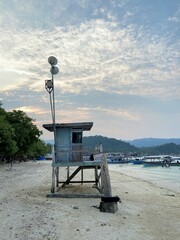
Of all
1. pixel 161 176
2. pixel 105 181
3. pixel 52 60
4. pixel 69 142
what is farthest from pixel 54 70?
pixel 161 176

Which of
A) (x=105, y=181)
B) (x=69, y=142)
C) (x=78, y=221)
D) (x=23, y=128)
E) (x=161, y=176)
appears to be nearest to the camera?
(x=78, y=221)

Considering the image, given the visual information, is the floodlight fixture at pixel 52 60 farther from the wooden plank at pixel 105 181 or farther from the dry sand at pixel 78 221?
the dry sand at pixel 78 221

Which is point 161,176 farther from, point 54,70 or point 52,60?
point 52,60

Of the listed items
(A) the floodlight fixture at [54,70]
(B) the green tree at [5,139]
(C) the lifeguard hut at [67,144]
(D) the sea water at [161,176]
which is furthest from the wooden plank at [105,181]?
(B) the green tree at [5,139]

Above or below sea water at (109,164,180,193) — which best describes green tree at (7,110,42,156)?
above

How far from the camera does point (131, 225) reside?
1430cm

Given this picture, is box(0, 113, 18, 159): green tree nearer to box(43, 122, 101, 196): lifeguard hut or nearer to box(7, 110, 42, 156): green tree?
box(7, 110, 42, 156): green tree

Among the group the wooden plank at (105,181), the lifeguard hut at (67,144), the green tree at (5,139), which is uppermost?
the green tree at (5,139)

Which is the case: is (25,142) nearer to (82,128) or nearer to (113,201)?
(82,128)

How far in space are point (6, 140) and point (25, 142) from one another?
61.3ft

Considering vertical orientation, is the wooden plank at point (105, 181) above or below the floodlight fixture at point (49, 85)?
below

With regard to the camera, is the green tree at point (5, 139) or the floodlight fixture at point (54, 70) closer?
the floodlight fixture at point (54, 70)

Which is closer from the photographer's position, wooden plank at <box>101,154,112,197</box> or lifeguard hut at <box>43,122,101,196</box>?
wooden plank at <box>101,154,112,197</box>

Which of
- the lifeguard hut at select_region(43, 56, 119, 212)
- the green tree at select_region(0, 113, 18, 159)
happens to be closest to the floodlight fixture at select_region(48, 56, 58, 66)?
the lifeguard hut at select_region(43, 56, 119, 212)
